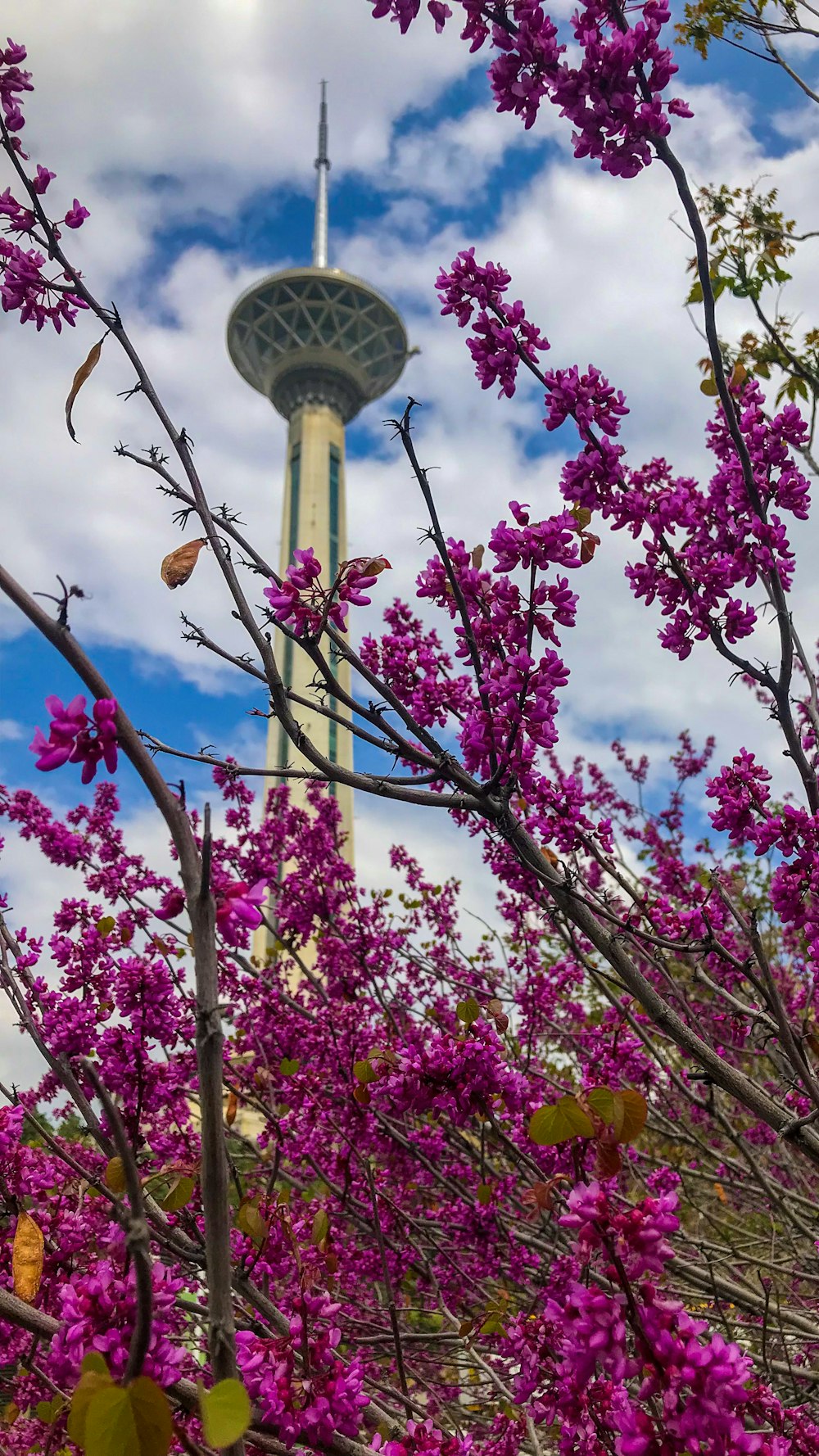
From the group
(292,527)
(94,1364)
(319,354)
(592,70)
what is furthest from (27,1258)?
(319,354)

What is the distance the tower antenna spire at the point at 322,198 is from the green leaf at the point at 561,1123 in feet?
210

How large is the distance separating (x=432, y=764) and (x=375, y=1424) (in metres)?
1.44

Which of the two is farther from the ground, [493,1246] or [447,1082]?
[447,1082]

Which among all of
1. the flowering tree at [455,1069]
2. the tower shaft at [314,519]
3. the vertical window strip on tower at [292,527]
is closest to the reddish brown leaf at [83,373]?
the flowering tree at [455,1069]

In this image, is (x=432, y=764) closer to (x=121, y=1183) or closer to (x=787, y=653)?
(x=121, y=1183)

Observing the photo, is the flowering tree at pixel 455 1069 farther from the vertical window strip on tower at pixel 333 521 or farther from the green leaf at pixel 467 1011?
the vertical window strip on tower at pixel 333 521

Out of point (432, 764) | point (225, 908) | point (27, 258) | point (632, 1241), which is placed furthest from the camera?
point (27, 258)

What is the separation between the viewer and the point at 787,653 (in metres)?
3.09

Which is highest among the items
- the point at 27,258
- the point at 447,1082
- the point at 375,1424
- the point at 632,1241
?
the point at 27,258

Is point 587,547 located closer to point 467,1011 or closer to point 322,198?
point 467,1011

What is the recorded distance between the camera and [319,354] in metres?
59.4

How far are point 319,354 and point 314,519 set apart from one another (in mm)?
15953

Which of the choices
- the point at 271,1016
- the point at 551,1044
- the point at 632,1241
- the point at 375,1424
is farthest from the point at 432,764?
the point at 551,1044

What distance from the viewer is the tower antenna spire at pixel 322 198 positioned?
5931 centimetres
